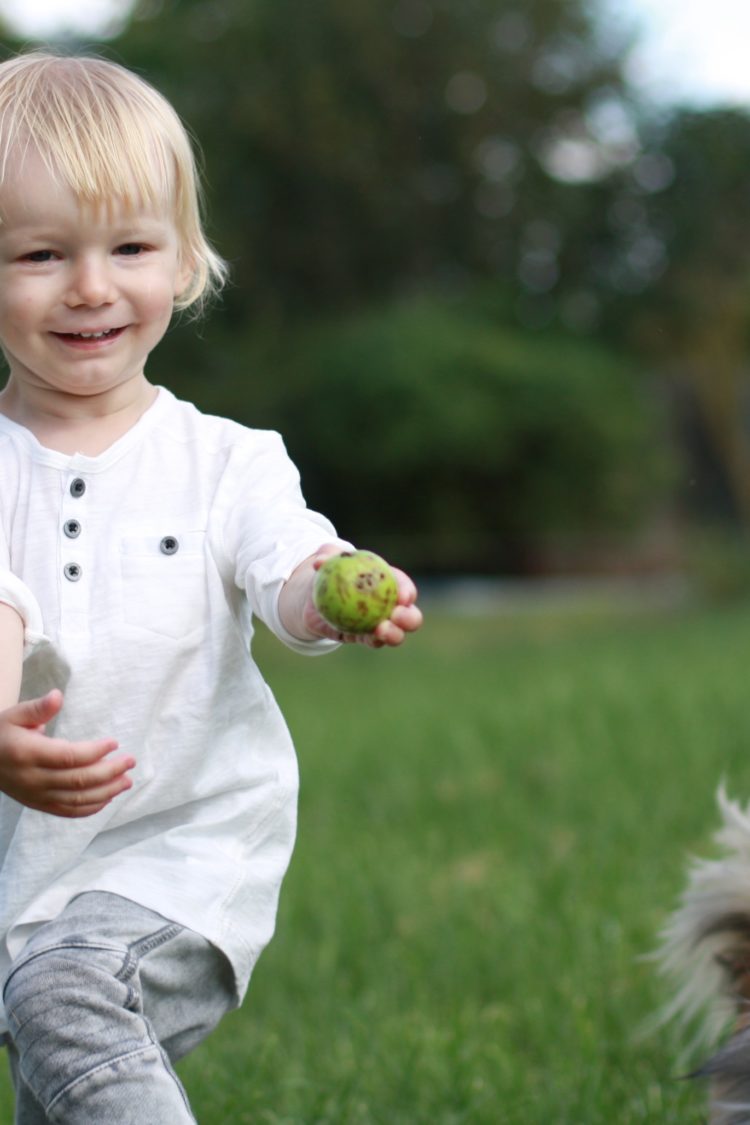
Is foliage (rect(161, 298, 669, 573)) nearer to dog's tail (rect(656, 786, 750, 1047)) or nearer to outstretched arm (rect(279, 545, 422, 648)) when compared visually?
dog's tail (rect(656, 786, 750, 1047))

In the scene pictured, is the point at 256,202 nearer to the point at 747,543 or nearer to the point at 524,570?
the point at 524,570

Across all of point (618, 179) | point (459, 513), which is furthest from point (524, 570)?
point (618, 179)

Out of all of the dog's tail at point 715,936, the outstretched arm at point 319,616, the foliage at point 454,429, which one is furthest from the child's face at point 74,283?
the foliage at point 454,429

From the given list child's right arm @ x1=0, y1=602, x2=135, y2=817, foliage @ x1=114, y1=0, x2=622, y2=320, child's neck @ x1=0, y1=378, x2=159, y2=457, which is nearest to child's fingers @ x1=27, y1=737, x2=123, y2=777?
child's right arm @ x1=0, y1=602, x2=135, y2=817

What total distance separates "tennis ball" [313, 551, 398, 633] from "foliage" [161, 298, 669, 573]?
63.4 feet

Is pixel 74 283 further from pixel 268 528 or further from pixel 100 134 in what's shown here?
pixel 268 528

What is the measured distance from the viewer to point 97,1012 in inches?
79.4

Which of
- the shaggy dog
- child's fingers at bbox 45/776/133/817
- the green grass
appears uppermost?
child's fingers at bbox 45/776/133/817

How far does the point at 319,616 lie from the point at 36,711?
0.37 metres

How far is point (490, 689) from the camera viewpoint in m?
9.62

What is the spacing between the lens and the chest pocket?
2168 millimetres

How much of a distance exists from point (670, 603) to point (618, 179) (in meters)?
8.73

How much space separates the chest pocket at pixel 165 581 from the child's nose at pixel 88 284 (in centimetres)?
34

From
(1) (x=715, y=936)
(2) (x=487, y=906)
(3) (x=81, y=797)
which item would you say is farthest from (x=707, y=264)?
(3) (x=81, y=797)
